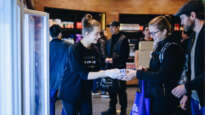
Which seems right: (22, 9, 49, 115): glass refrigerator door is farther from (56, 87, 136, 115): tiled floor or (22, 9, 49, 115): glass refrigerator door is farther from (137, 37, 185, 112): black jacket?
(56, 87, 136, 115): tiled floor

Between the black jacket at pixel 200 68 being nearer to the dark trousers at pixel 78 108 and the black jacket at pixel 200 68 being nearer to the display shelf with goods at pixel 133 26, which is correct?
the dark trousers at pixel 78 108

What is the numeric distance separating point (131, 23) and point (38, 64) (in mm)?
5382

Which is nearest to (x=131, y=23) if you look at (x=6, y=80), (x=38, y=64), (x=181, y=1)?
(x=181, y=1)

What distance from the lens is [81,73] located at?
220 cm

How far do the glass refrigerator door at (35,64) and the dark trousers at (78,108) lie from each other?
1.12 ft

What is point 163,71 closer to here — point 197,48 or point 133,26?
point 197,48

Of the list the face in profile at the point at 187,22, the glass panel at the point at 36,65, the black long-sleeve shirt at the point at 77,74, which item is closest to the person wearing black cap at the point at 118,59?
the glass panel at the point at 36,65

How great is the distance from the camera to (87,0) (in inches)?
265

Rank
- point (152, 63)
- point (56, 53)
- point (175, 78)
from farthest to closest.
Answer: point (56, 53) < point (152, 63) < point (175, 78)

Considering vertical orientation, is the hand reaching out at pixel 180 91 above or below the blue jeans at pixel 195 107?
above

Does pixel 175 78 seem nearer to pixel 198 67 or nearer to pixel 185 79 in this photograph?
pixel 185 79

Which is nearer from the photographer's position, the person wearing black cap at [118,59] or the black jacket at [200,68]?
the black jacket at [200,68]

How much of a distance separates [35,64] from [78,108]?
1036 millimetres

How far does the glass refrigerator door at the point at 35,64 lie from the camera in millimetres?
2480
